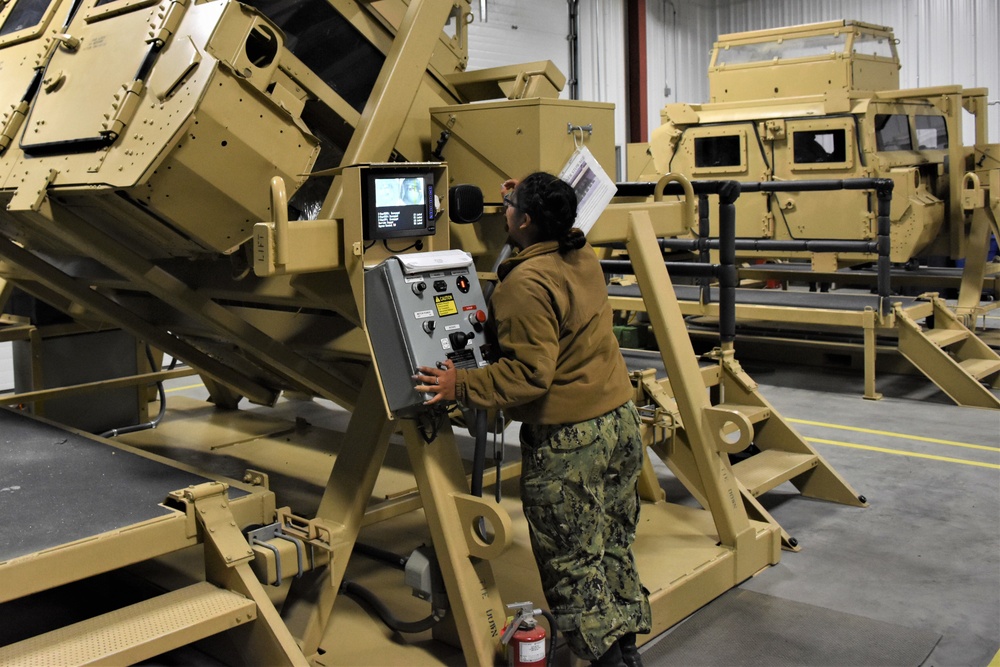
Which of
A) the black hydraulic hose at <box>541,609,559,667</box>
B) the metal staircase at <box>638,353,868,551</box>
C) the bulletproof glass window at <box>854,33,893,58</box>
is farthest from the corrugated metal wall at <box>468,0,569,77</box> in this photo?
the black hydraulic hose at <box>541,609,559,667</box>

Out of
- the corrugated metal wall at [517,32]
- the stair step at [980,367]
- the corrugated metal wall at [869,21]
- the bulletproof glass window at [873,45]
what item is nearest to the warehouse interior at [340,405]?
the stair step at [980,367]

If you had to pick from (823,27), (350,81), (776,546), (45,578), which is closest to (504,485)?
(776,546)

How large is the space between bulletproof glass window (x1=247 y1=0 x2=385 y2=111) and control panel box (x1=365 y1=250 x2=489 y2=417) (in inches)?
46.7

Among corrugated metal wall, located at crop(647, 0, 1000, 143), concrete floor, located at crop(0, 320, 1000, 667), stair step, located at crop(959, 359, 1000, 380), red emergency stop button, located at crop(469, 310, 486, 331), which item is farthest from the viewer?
corrugated metal wall, located at crop(647, 0, 1000, 143)

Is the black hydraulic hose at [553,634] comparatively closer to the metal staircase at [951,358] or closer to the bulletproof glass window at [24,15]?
the bulletproof glass window at [24,15]

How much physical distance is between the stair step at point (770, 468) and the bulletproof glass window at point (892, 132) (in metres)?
5.28

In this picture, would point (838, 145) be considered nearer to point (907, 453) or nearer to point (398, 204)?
point (907, 453)

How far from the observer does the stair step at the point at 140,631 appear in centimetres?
284

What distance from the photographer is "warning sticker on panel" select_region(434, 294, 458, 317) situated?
3.30 m

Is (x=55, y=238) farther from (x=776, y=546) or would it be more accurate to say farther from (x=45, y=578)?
(x=776, y=546)

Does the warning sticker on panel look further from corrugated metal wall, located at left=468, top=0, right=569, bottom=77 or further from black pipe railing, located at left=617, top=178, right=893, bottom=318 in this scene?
corrugated metal wall, located at left=468, top=0, right=569, bottom=77

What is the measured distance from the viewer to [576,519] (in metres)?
3.31

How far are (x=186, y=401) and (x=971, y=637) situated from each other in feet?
17.8

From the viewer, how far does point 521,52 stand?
1507 cm
